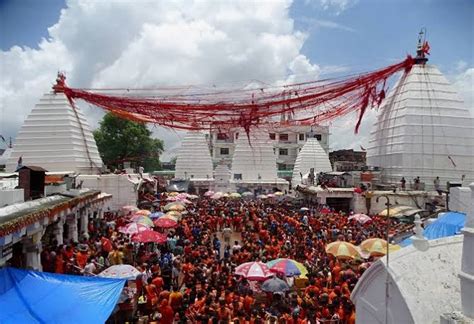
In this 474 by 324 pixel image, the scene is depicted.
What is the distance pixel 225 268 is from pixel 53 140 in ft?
57.0

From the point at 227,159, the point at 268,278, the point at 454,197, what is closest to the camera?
the point at 268,278

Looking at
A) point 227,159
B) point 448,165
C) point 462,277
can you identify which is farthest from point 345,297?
point 227,159

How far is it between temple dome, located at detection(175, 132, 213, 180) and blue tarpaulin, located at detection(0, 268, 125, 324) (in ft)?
117

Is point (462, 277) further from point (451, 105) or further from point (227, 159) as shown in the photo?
point (227, 159)

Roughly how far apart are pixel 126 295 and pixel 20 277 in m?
2.52

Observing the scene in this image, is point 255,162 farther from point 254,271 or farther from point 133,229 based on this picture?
point 254,271

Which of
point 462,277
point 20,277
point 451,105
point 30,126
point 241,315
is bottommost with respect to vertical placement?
point 241,315

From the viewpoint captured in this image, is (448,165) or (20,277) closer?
(20,277)

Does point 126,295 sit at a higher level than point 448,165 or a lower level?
lower

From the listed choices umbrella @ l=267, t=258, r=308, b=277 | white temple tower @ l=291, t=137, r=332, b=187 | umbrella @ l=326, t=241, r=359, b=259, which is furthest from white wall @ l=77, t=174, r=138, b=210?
white temple tower @ l=291, t=137, r=332, b=187

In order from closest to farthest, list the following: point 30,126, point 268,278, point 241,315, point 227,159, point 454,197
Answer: point 241,315
point 268,278
point 454,197
point 30,126
point 227,159

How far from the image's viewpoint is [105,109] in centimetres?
1941

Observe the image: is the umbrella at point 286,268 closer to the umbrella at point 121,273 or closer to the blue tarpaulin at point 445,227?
the blue tarpaulin at point 445,227

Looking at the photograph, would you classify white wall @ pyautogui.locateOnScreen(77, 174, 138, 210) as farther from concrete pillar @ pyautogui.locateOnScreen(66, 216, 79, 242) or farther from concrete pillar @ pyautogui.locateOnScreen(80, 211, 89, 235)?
concrete pillar @ pyautogui.locateOnScreen(66, 216, 79, 242)
